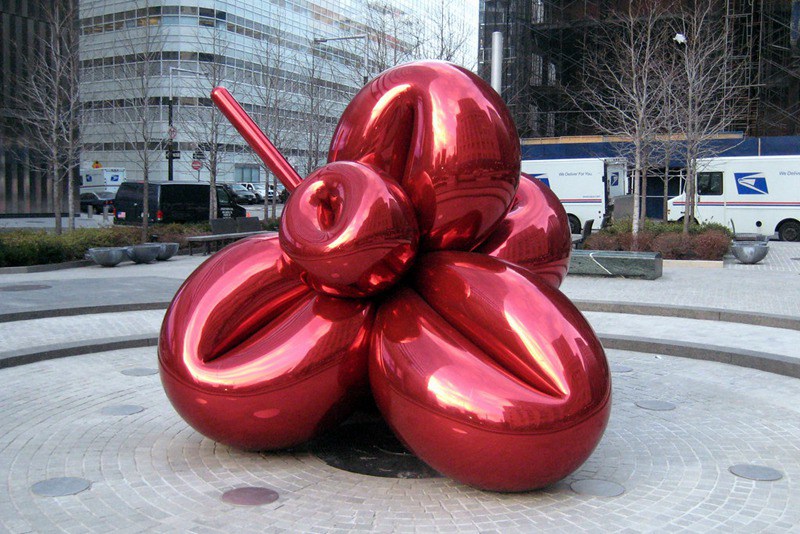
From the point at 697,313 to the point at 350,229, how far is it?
8.91 meters

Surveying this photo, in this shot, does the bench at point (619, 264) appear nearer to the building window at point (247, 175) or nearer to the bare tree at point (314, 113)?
the bare tree at point (314, 113)

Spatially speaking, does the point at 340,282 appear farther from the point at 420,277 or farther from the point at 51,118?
the point at 51,118

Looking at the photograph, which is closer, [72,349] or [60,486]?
[60,486]

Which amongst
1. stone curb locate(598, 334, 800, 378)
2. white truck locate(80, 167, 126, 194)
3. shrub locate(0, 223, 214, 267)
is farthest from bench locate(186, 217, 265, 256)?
white truck locate(80, 167, 126, 194)

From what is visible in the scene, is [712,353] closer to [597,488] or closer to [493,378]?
[597,488]

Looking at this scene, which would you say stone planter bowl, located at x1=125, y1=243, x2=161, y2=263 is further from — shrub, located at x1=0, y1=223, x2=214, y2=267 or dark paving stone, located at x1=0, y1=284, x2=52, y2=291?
dark paving stone, located at x1=0, y1=284, x2=52, y2=291

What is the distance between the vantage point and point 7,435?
6164 millimetres

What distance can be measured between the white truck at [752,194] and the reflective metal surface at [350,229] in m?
26.7

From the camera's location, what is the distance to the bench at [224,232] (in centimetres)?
2283

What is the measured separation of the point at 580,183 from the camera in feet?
106

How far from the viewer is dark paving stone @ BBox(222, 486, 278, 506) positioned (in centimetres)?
490

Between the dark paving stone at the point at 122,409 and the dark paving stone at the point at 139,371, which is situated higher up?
the dark paving stone at the point at 139,371

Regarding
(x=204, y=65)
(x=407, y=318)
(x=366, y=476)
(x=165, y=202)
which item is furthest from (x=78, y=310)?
(x=204, y=65)

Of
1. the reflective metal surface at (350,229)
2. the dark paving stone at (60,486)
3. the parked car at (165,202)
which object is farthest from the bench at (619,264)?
the parked car at (165,202)
